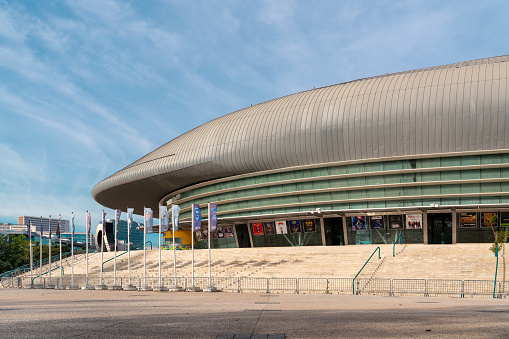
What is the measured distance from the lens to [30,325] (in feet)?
41.3

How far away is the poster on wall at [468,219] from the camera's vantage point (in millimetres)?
58000

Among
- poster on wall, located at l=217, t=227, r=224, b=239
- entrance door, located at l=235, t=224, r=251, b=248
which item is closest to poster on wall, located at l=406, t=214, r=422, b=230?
entrance door, located at l=235, t=224, r=251, b=248

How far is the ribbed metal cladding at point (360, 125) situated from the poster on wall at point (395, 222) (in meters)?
7.22

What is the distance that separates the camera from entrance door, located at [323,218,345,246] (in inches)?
2562

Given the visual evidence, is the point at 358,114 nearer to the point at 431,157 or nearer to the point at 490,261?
the point at 431,157

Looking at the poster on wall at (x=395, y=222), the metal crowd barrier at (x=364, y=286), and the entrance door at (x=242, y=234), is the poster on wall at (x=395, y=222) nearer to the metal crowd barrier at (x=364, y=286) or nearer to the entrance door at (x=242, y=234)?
the entrance door at (x=242, y=234)

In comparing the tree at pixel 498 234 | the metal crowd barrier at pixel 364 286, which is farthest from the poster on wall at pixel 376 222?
the metal crowd barrier at pixel 364 286

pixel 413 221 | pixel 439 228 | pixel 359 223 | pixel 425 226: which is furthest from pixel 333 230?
pixel 439 228

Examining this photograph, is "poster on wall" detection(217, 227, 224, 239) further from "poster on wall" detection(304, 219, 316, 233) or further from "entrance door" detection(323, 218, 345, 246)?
"entrance door" detection(323, 218, 345, 246)

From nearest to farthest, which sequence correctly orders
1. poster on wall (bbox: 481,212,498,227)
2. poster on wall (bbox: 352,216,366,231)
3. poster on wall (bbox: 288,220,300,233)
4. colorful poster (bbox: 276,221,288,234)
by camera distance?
poster on wall (bbox: 481,212,498,227) → poster on wall (bbox: 352,216,366,231) → poster on wall (bbox: 288,220,300,233) → colorful poster (bbox: 276,221,288,234)

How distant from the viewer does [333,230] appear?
65.8m

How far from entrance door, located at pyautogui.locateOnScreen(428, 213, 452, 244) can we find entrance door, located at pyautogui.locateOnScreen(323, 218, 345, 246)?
10045 millimetres

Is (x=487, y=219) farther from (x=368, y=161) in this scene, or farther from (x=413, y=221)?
(x=368, y=161)

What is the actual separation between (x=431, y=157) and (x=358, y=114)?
869cm
